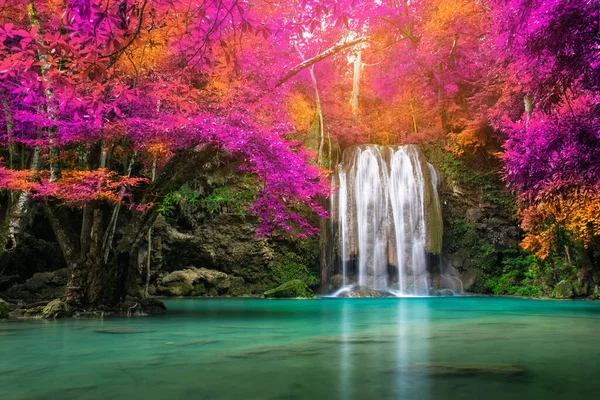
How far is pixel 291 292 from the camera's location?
1548 cm

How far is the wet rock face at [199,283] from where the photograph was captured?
53.2 ft

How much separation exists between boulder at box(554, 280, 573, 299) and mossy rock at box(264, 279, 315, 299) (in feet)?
25.6

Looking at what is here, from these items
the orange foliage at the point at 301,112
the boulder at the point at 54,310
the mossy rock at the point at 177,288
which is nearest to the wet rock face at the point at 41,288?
the mossy rock at the point at 177,288

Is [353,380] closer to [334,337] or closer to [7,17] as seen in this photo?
[334,337]

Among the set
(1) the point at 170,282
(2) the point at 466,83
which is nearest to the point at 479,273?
(2) the point at 466,83

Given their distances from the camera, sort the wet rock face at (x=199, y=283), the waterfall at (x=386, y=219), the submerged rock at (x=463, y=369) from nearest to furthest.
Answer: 1. the submerged rock at (x=463, y=369)
2. the wet rock face at (x=199, y=283)
3. the waterfall at (x=386, y=219)

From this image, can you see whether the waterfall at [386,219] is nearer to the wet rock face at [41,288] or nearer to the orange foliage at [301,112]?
the orange foliage at [301,112]

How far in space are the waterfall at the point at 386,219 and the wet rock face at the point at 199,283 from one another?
3999 mm

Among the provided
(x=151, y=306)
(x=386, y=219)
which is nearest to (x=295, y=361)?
(x=151, y=306)

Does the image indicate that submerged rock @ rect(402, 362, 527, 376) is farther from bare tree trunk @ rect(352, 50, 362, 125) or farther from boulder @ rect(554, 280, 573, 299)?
bare tree trunk @ rect(352, 50, 362, 125)

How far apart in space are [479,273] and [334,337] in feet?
48.3

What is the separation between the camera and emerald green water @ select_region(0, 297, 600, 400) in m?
3.03

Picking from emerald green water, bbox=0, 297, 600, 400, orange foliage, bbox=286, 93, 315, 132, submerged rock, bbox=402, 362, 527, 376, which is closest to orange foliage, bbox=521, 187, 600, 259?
emerald green water, bbox=0, 297, 600, 400

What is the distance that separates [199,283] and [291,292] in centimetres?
347
